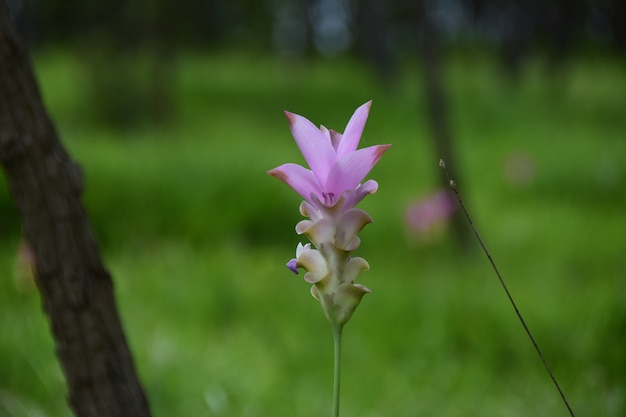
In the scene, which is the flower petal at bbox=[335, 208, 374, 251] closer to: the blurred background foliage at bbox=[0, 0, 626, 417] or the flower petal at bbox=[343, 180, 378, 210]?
the flower petal at bbox=[343, 180, 378, 210]

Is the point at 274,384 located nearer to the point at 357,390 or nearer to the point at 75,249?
the point at 357,390

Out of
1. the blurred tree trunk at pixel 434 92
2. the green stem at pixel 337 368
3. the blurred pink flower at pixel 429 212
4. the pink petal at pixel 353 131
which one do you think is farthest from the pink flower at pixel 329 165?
the blurred tree trunk at pixel 434 92

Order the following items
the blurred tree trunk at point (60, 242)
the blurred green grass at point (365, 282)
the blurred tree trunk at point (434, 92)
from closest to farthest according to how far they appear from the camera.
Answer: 1. the blurred tree trunk at point (60, 242)
2. the blurred green grass at point (365, 282)
3. the blurred tree trunk at point (434, 92)

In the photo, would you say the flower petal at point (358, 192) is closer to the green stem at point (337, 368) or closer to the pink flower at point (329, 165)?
the pink flower at point (329, 165)

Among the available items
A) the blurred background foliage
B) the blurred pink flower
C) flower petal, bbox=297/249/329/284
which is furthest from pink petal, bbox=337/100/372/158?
the blurred pink flower

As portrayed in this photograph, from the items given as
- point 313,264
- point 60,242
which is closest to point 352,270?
point 313,264
